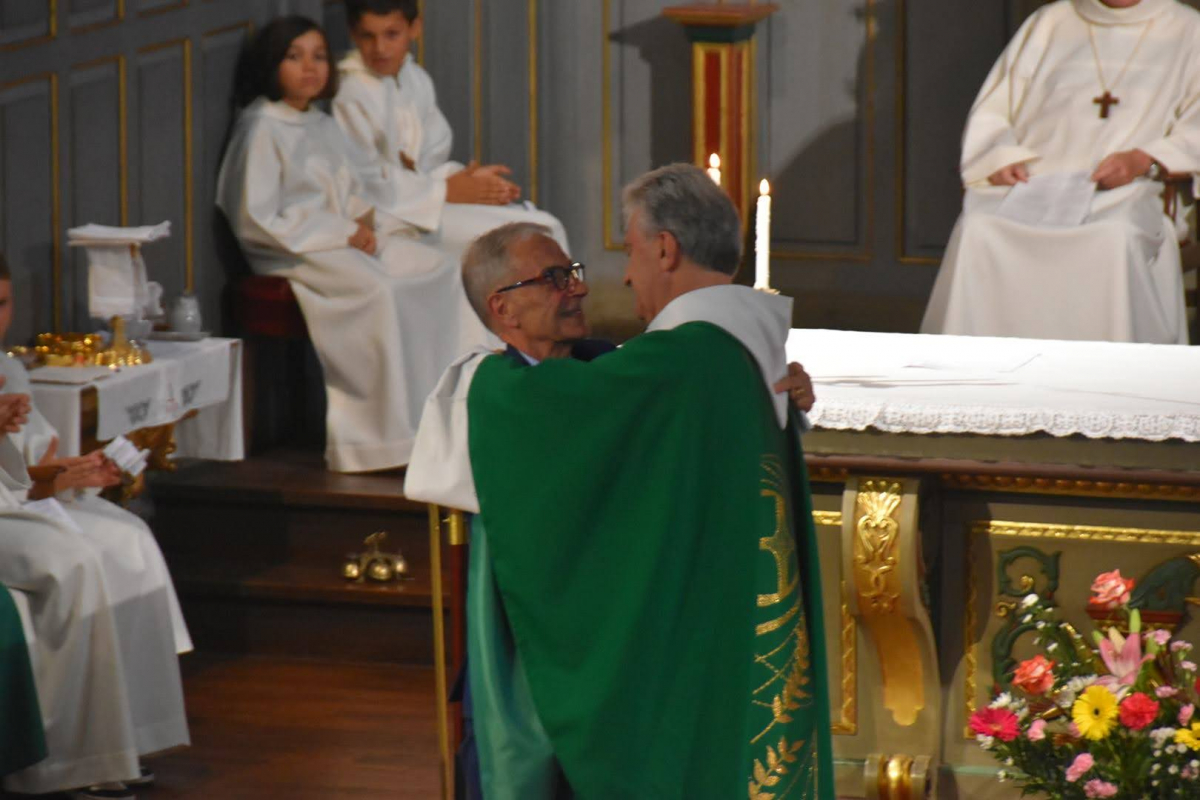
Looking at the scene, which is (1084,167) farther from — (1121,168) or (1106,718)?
(1106,718)

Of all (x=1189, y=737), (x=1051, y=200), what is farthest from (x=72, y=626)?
(x=1051, y=200)

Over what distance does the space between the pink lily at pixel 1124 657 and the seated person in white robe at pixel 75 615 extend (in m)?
2.13

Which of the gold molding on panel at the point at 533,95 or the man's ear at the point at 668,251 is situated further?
the gold molding on panel at the point at 533,95

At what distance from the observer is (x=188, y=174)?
20.6 feet

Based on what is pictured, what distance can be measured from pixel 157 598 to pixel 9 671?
0.48 meters

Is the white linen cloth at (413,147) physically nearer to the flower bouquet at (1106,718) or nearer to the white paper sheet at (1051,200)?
the white paper sheet at (1051,200)

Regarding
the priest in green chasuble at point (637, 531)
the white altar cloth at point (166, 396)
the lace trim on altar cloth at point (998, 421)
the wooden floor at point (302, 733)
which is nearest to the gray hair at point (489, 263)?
the priest in green chasuble at point (637, 531)

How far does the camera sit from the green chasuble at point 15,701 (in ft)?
13.9

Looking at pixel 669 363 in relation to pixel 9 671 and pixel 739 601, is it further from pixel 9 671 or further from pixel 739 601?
→ pixel 9 671

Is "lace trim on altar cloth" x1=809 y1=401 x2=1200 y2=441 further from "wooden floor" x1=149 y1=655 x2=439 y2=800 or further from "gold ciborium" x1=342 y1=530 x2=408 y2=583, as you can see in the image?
"gold ciborium" x1=342 y1=530 x2=408 y2=583

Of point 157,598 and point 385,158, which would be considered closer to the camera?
point 157,598

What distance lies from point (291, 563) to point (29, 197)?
1234mm

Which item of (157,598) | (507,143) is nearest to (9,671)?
(157,598)

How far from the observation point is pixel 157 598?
464 cm
